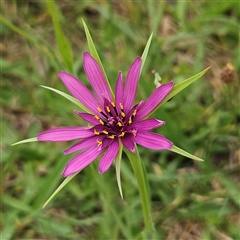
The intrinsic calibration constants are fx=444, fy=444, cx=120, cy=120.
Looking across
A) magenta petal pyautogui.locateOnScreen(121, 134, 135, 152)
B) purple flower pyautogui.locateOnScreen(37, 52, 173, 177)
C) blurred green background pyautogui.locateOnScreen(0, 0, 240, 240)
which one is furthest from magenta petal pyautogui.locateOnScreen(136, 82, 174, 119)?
blurred green background pyautogui.locateOnScreen(0, 0, 240, 240)

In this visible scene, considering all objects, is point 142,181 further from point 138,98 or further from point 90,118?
point 138,98

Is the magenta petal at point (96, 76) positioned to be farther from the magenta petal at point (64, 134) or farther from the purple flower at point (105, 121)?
the magenta petal at point (64, 134)

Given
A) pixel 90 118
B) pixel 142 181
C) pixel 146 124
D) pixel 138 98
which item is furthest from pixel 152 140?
pixel 138 98

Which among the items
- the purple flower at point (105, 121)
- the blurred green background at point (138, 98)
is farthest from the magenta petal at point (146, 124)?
the blurred green background at point (138, 98)

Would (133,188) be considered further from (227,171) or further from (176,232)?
(227,171)

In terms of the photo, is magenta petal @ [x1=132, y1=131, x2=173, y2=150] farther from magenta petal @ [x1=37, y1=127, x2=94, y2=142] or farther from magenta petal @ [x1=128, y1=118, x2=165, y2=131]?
magenta petal @ [x1=37, y1=127, x2=94, y2=142]
